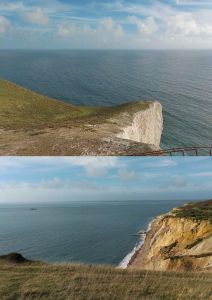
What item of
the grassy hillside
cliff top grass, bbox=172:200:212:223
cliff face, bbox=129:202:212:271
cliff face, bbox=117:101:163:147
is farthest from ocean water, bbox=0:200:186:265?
cliff face, bbox=117:101:163:147

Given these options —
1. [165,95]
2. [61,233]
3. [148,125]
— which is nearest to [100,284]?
[61,233]

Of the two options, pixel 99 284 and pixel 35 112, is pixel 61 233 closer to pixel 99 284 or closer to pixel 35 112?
pixel 99 284

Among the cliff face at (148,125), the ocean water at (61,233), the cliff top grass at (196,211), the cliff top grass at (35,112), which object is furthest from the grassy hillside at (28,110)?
the cliff top grass at (196,211)

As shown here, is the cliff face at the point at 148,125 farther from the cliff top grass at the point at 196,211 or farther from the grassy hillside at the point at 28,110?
the cliff top grass at the point at 196,211

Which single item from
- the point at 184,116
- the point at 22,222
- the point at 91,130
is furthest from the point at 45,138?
the point at 184,116

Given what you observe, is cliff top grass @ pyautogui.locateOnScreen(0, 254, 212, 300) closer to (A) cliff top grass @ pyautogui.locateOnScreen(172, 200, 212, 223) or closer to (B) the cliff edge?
(A) cliff top grass @ pyautogui.locateOnScreen(172, 200, 212, 223)
